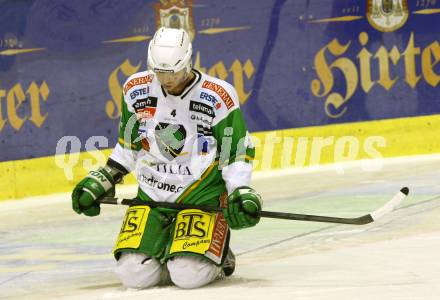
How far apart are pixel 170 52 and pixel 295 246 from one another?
217 centimetres

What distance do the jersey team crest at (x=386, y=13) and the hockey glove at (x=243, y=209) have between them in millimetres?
6426

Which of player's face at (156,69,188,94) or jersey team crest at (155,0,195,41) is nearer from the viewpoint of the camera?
player's face at (156,69,188,94)

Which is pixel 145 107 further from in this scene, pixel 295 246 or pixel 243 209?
pixel 295 246

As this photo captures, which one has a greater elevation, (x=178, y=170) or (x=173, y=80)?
(x=173, y=80)

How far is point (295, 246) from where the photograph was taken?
8.35 m

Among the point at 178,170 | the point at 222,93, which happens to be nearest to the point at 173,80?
the point at 222,93

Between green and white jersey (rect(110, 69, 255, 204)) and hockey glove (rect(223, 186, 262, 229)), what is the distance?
19 cm

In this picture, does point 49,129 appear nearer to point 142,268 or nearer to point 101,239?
point 101,239

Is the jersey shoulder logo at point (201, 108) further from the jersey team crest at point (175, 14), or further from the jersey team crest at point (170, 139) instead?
the jersey team crest at point (175, 14)

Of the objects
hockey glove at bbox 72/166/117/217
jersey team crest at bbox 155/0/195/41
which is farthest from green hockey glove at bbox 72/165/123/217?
jersey team crest at bbox 155/0/195/41

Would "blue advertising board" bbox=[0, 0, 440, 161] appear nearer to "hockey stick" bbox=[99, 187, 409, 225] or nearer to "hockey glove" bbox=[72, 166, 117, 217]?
"hockey glove" bbox=[72, 166, 117, 217]

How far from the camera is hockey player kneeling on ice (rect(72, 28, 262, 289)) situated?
6.75 meters

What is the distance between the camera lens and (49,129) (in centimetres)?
1163

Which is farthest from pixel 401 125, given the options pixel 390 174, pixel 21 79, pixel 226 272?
pixel 226 272
